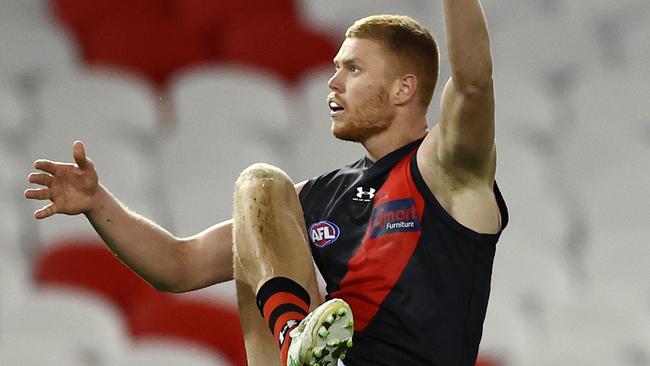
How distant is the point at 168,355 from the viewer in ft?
12.9

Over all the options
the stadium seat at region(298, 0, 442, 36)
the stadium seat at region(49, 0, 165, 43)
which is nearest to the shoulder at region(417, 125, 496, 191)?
the stadium seat at region(298, 0, 442, 36)

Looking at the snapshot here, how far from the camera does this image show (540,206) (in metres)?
4.53

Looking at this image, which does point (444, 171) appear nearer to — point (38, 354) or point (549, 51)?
point (38, 354)

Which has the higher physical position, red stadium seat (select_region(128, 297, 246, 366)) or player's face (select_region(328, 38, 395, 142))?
player's face (select_region(328, 38, 395, 142))

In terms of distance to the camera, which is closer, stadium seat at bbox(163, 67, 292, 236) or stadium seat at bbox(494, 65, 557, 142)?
stadium seat at bbox(163, 67, 292, 236)

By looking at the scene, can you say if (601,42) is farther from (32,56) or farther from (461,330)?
(461,330)

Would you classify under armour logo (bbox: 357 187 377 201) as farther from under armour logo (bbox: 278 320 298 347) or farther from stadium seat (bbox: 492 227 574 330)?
stadium seat (bbox: 492 227 574 330)

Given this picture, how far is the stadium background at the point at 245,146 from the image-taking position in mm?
4145

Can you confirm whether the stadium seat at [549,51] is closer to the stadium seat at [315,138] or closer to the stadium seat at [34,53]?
the stadium seat at [315,138]

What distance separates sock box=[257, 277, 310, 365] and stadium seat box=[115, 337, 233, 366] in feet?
5.33

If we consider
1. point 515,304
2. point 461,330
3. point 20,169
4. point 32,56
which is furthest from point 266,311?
point 32,56

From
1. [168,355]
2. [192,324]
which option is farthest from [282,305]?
[192,324]

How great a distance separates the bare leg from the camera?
240 centimetres

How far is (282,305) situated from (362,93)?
0.54 metres
